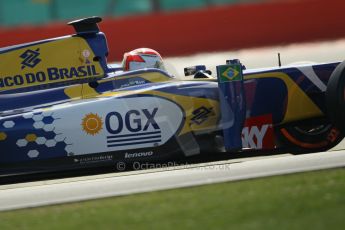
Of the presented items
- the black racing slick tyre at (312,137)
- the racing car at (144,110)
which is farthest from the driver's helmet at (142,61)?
the black racing slick tyre at (312,137)

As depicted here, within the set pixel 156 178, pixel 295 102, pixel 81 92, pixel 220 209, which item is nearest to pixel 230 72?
pixel 295 102

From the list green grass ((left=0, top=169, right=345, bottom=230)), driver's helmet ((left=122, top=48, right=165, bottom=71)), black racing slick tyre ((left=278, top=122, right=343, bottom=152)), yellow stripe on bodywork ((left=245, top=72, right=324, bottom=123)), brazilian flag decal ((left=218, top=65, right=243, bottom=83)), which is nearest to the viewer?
green grass ((left=0, top=169, right=345, bottom=230))

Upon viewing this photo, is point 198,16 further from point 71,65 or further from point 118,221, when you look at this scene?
point 118,221

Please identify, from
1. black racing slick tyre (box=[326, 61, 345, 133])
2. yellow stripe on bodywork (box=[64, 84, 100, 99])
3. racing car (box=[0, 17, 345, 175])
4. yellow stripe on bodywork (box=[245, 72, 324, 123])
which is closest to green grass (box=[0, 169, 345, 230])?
black racing slick tyre (box=[326, 61, 345, 133])

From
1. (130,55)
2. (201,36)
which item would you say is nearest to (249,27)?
(201,36)

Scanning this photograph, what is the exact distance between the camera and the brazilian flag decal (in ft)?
24.9

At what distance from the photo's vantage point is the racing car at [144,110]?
7.39 meters

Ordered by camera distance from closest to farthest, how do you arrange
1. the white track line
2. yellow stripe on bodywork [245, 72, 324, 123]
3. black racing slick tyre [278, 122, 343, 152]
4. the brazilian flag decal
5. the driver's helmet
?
the white track line < the brazilian flag decal < yellow stripe on bodywork [245, 72, 324, 123] < black racing slick tyre [278, 122, 343, 152] < the driver's helmet

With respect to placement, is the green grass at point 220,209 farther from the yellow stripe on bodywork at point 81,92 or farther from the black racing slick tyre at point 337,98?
the yellow stripe on bodywork at point 81,92

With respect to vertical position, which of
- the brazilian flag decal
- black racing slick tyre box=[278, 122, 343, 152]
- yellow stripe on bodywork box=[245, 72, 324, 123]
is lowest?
black racing slick tyre box=[278, 122, 343, 152]

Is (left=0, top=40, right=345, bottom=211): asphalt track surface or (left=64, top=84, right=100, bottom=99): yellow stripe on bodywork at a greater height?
(left=64, top=84, right=100, bottom=99): yellow stripe on bodywork

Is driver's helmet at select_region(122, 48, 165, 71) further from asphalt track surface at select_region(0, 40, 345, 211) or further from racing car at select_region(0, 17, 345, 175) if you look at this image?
racing car at select_region(0, 17, 345, 175)

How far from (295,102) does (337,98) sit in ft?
1.76

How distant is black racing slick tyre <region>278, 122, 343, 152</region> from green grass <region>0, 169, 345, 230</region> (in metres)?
1.38
